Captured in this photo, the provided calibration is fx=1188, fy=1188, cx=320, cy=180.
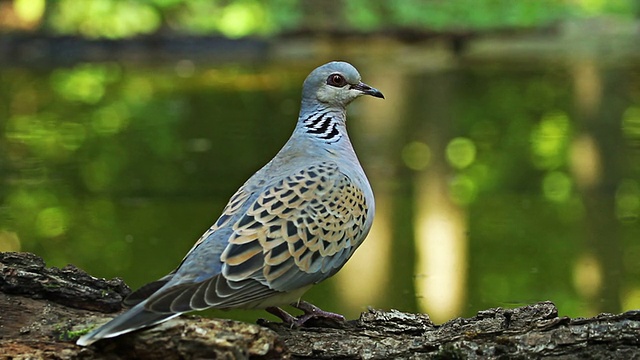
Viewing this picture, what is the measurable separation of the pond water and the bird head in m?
1.35

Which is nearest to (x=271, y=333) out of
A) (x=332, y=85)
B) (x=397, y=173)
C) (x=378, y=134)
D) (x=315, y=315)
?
(x=315, y=315)

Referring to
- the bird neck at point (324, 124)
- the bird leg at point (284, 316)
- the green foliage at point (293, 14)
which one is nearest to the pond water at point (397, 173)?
the bird neck at point (324, 124)

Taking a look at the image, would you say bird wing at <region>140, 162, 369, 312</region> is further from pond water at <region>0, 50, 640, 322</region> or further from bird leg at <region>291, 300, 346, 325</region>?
pond water at <region>0, 50, 640, 322</region>

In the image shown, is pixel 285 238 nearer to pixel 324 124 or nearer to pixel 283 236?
pixel 283 236

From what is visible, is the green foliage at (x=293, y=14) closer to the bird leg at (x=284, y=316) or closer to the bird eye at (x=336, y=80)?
the bird eye at (x=336, y=80)

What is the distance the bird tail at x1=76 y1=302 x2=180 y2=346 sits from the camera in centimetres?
304

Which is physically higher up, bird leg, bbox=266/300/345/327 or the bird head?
the bird head

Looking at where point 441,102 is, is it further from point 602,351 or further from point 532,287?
point 602,351

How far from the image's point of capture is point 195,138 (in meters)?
9.60

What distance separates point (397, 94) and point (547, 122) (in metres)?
2.20

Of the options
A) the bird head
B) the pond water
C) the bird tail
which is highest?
the pond water

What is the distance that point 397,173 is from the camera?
8242mm

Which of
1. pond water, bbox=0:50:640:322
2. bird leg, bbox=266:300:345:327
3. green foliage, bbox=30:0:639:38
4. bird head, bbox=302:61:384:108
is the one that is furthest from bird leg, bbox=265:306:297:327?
green foliage, bbox=30:0:639:38

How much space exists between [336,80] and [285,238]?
82cm
